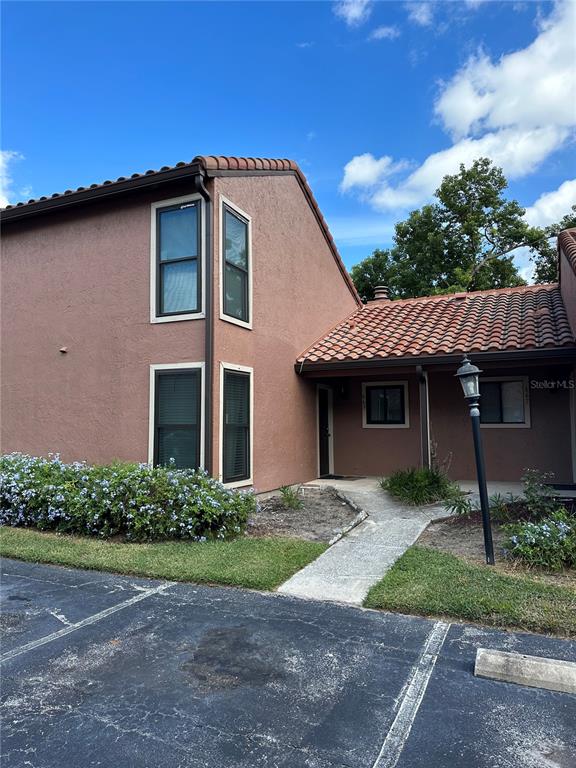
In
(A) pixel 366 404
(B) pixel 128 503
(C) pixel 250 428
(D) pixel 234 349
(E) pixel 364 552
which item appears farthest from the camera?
(A) pixel 366 404

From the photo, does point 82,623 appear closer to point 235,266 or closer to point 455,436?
point 235,266

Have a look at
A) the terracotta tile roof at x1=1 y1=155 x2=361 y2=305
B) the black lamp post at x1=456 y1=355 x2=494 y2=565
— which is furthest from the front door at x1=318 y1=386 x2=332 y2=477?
the black lamp post at x1=456 y1=355 x2=494 y2=565

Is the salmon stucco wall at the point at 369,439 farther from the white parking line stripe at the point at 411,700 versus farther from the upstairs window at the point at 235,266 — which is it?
the white parking line stripe at the point at 411,700

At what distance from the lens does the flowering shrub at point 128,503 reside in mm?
6422

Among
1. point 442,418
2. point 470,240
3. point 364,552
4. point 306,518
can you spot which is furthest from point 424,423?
point 470,240

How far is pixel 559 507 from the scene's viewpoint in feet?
21.9

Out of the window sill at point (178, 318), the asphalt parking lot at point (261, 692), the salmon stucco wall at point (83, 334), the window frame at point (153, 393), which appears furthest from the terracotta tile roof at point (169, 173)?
the asphalt parking lot at point (261, 692)

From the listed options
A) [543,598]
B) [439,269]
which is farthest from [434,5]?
[439,269]

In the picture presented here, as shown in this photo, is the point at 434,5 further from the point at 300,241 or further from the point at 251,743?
the point at 251,743

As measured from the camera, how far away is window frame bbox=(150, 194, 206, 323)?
8.09 metres

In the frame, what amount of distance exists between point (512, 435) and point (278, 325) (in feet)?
18.5

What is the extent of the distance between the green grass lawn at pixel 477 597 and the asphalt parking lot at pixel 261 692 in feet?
0.57

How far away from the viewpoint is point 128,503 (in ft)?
21.6

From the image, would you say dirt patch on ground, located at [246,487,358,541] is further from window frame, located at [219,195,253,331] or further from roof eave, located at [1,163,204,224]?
roof eave, located at [1,163,204,224]
